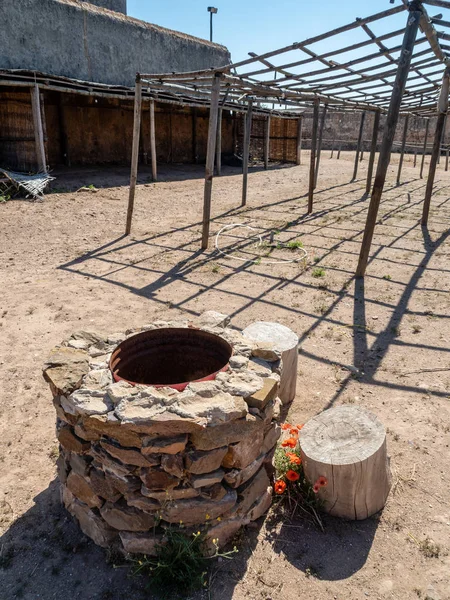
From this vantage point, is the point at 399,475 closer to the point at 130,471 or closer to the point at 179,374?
the point at 179,374

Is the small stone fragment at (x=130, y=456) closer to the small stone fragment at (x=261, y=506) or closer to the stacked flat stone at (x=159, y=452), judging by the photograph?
the stacked flat stone at (x=159, y=452)

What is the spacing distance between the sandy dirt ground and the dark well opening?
3.30 ft

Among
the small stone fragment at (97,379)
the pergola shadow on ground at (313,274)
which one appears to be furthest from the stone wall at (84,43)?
the small stone fragment at (97,379)

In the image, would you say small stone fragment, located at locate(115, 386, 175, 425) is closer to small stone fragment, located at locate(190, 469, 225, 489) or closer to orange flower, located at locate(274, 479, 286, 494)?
small stone fragment, located at locate(190, 469, 225, 489)

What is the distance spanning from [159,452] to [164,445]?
7 cm

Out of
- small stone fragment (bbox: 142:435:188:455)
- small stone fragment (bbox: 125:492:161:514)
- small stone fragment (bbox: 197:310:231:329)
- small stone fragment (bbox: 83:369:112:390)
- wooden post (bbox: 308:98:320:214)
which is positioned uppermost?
wooden post (bbox: 308:98:320:214)

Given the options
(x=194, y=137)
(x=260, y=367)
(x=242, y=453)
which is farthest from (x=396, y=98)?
(x=194, y=137)

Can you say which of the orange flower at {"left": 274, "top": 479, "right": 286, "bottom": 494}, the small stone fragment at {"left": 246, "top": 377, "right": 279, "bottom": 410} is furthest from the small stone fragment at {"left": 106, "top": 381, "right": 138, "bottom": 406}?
the orange flower at {"left": 274, "top": 479, "right": 286, "bottom": 494}

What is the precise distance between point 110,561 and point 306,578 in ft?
3.64

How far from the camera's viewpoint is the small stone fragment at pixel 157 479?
93.7 inches

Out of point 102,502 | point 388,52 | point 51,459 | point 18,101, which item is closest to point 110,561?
point 102,502

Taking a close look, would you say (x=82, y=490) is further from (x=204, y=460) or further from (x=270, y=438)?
(x=270, y=438)

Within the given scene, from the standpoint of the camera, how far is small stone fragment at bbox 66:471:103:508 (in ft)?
8.48

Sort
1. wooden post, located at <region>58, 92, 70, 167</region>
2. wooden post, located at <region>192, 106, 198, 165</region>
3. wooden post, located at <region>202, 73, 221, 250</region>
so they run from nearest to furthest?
wooden post, located at <region>202, 73, 221, 250</region> → wooden post, located at <region>58, 92, 70, 167</region> → wooden post, located at <region>192, 106, 198, 165</region>
